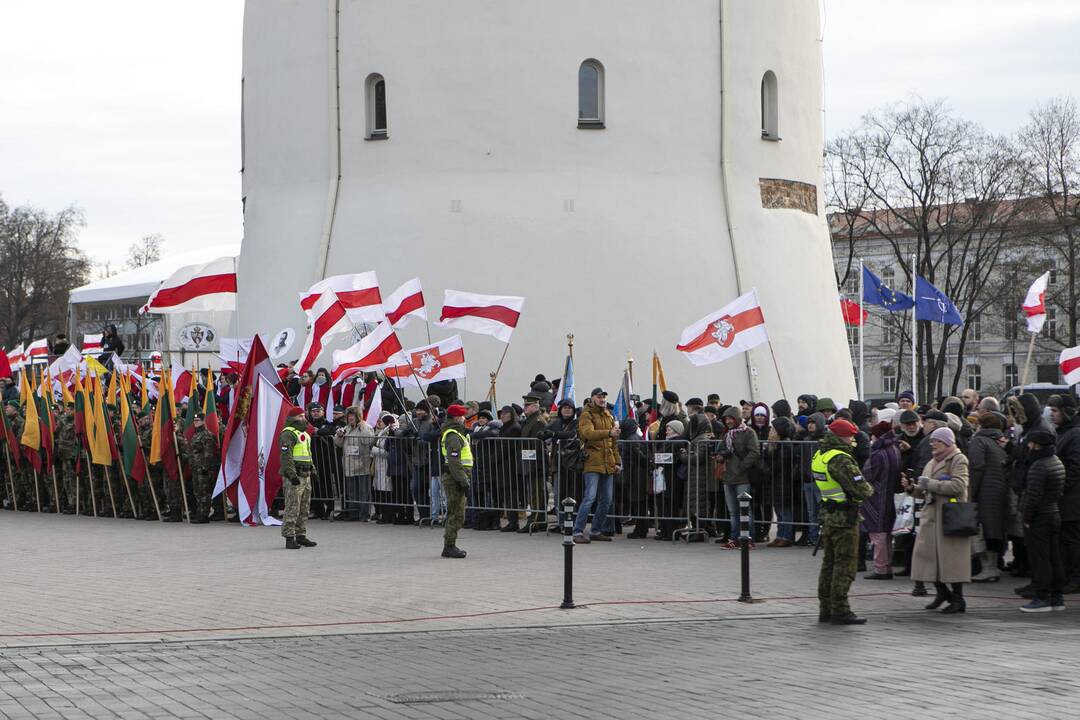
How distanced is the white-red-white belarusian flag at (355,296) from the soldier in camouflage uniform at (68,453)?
12.7ft

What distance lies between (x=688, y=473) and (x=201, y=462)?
277 inches

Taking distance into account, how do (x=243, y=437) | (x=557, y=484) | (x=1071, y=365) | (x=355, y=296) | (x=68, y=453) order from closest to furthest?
1. (x=557, y=484)
2. (x=243, y=437)
3. (x=1071, y=365)
4. (x=68, y=453)
5. (x=355, y=296)

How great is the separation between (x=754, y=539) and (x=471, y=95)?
49.1ft

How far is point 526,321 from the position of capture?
99.7ft

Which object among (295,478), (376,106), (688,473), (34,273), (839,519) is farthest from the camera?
(34,273)

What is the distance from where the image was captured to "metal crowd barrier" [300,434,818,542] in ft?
57.8

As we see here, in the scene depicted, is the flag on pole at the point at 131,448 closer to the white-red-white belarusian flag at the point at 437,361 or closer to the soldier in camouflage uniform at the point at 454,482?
the white-red-white belarusian flag at the point at 437,361

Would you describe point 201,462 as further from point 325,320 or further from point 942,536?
point 942,536

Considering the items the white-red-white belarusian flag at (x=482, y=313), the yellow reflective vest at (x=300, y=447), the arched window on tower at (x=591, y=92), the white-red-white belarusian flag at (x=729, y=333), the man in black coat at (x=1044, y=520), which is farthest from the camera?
the arched window on tower at (x=591, y=92)

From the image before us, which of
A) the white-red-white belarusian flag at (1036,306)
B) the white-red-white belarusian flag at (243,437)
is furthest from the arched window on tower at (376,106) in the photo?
the white-red-white belarusian flag at (1036,306)

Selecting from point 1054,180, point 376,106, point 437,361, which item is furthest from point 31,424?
point 1054,180

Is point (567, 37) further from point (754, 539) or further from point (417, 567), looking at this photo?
point (417, 567)

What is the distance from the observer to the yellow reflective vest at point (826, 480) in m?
12.3

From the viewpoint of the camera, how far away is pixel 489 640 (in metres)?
11.4
